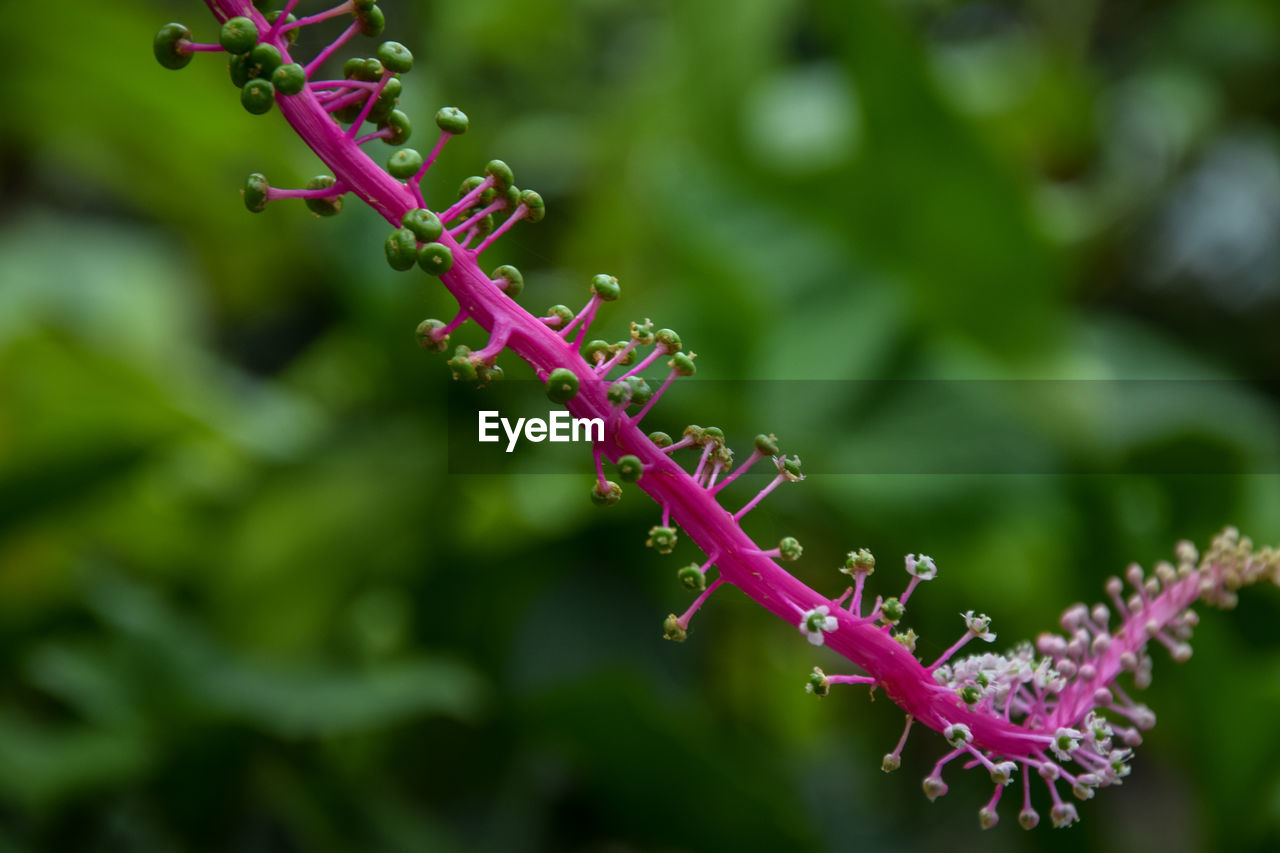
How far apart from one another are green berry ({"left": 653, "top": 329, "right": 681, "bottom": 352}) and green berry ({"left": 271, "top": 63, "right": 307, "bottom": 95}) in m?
0.12

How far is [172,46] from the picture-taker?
33 centimetres

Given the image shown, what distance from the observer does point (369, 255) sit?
996 mm

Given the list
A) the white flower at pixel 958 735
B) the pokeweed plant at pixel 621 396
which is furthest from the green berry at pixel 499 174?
the white flower at pixel 958 735

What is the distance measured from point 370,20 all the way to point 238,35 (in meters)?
0.04

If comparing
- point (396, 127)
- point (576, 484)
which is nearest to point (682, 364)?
point (396, 127)

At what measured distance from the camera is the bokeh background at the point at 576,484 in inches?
30.7

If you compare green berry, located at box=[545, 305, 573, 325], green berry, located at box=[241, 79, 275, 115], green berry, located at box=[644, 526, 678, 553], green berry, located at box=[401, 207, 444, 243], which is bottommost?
green berry, located at box=[644, 526, 678, 553]

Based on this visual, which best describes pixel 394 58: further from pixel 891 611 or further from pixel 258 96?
pixel 891 611

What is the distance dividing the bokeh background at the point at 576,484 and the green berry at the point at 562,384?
136 millimetres

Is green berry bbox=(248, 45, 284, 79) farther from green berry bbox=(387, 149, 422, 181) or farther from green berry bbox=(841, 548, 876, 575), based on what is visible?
green berry bbox=(841, 548, 876, 575)

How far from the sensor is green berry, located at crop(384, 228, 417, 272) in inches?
12.7

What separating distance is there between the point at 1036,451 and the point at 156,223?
1.41 meters

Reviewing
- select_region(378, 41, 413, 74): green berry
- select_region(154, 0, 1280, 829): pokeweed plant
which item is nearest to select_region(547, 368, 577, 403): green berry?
select_region(154, 0, 1280, 829): pokeweed plant

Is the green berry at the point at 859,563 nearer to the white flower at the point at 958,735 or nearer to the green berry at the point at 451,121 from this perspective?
the white flower at the point at 958,735
